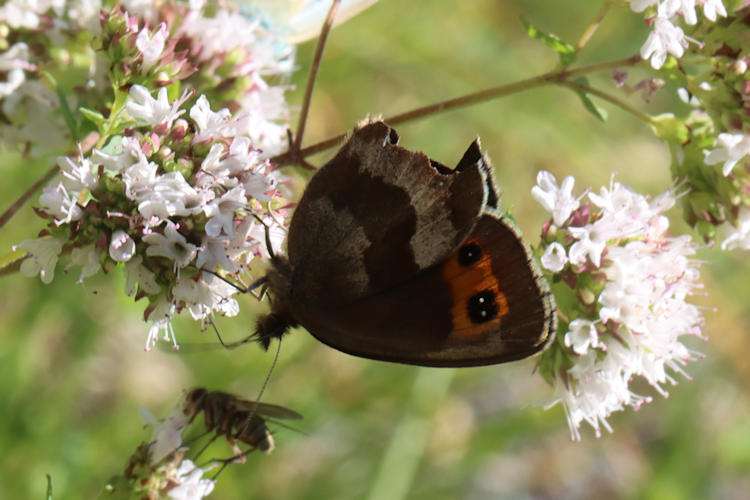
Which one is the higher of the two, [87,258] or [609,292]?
[87,258]

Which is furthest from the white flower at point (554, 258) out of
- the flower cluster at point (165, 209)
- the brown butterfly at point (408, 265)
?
the flower cluster at point (165, 209)

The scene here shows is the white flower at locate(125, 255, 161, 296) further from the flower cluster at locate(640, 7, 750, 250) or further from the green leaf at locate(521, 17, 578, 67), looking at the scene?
the flower cluster at locate(640, 7, 750, 250)

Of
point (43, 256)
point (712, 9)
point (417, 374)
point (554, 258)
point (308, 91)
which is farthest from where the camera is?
point (417, 374)

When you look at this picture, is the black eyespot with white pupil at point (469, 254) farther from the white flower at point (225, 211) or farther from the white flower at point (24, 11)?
the white flower at point (24, 11)

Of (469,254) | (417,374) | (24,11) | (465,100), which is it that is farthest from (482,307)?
(417,374)

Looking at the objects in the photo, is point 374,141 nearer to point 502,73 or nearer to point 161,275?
point 161,275

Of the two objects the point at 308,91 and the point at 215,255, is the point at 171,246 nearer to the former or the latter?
the point at 215,255
